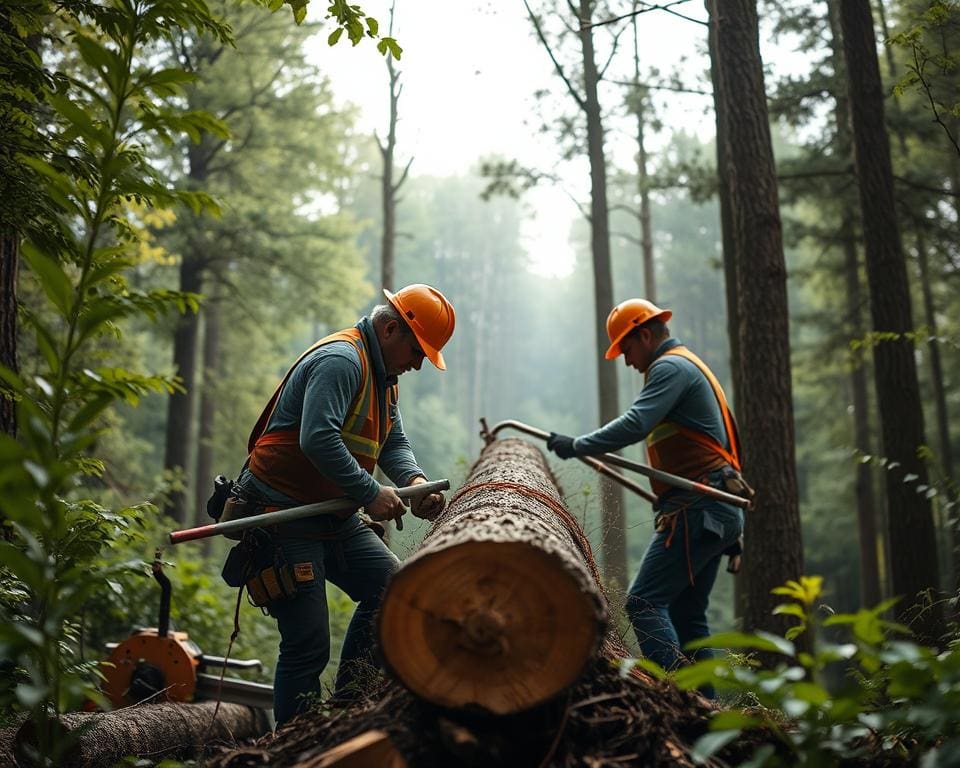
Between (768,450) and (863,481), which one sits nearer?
(768,450)

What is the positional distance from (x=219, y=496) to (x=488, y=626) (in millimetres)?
2254

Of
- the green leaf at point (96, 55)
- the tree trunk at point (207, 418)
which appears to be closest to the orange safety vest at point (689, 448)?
the green leaf at point (96, 55)

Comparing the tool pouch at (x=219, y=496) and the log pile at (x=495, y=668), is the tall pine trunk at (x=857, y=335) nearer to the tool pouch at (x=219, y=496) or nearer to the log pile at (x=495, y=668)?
the tool pouch at (x=219, y=496)

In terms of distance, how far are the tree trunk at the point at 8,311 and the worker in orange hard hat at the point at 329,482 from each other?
1.58 m

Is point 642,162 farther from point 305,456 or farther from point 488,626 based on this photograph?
point 488,626

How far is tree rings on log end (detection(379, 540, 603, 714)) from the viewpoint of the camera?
2605 millimetres

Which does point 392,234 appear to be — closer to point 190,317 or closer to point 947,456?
point 190,317

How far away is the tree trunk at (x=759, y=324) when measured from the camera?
6.63 metres

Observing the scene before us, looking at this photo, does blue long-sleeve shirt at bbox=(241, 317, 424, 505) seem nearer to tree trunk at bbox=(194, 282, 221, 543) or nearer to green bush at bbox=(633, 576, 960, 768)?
green bush at bbox=(633, 576, 960, 768)

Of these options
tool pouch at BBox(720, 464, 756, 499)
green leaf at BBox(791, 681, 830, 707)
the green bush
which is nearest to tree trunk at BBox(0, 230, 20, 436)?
the green bush

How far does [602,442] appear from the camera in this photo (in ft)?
17.9

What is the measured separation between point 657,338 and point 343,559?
274cm

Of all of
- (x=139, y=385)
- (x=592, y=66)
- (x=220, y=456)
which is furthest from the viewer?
(x=220, y=456)

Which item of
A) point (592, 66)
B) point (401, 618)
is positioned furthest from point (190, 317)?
point (401, 618)
